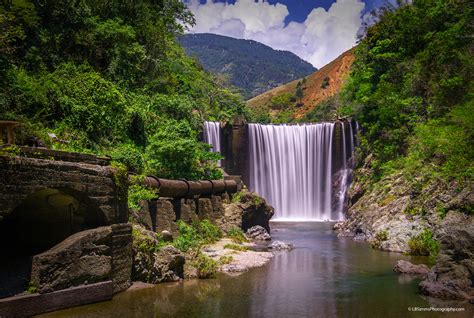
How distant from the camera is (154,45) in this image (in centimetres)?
2841

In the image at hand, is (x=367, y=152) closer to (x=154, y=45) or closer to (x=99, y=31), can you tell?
(x=154, y=45)

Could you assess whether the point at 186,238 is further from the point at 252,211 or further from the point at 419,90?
the point at 419,90

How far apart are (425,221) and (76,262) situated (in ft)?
48.5

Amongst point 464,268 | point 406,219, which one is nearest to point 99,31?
point 406,219

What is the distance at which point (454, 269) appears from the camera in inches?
431

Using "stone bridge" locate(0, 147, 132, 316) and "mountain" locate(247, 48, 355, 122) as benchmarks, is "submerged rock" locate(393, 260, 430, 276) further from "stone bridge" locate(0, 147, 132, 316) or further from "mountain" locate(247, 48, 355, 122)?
"mountain" locate(247, 48, 355, 122)

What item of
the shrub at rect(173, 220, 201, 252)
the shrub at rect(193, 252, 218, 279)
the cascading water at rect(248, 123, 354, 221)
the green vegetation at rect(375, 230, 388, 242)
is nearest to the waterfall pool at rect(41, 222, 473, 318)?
the shrub at rect(193, 252, 218, 279)

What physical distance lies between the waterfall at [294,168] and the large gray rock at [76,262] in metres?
28.2

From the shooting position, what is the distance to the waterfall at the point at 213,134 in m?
35.6

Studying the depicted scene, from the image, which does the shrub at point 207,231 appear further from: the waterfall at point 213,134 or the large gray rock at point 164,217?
the waterfall at point 213,134

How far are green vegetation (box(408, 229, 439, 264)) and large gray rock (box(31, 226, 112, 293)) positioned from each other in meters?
11.9

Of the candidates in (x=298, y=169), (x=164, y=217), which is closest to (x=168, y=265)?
(x=164, y=217)

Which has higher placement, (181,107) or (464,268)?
(181,107)

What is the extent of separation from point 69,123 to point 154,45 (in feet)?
38.9
